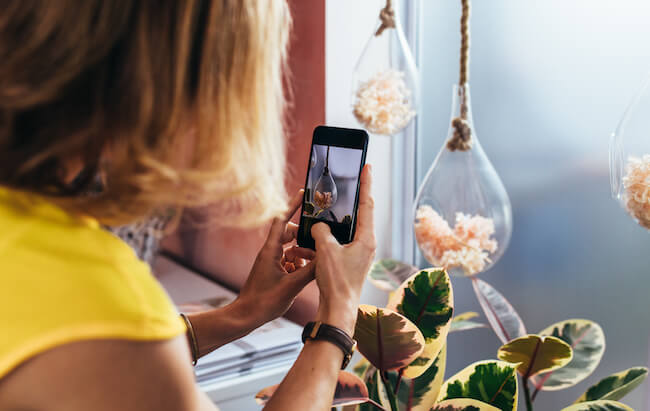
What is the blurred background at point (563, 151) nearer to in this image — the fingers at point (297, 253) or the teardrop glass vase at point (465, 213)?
the teardrop glass vase at point (465, 213)

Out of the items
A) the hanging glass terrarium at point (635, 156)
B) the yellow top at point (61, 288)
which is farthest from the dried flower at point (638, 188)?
the yellow top at point (61, 288)

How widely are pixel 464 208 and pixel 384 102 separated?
262 mm

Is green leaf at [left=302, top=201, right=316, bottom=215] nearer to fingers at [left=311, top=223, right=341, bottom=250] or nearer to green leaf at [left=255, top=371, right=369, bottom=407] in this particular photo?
fingers at [left=311, top=223, right=341, bottom=250]

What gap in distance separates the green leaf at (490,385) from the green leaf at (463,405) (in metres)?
0.02

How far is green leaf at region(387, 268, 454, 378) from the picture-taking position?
812 millimetres

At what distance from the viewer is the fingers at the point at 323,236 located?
688 mm

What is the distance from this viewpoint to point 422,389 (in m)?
0.88

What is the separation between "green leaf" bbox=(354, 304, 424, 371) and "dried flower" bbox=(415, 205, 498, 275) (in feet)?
0.76

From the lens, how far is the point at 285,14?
1.81 feet

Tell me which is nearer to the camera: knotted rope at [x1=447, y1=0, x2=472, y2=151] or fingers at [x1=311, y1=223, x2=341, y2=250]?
fingers at [x1=311, y1=223, x2=341, y2=250]

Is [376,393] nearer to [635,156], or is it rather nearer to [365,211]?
[365,211]

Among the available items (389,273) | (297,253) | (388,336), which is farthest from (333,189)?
(389,273)

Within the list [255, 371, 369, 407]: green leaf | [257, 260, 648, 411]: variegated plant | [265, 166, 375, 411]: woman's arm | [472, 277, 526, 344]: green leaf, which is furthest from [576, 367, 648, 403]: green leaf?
[265, 166, 375, 411]: woman's arm

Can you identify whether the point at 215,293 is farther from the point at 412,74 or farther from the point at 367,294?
the point at 412,74
